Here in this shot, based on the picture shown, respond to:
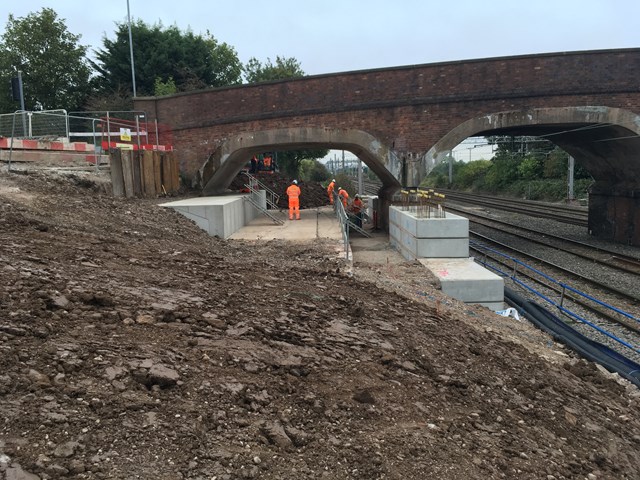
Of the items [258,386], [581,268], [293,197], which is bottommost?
[581,268]

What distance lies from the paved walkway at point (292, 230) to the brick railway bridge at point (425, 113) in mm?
2618

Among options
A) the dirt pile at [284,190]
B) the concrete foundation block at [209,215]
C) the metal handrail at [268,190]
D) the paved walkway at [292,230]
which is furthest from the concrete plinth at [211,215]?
the dirt pile at [284,190]

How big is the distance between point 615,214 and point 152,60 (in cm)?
2864

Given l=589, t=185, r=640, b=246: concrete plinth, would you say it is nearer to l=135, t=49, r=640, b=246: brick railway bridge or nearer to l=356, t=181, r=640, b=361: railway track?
l=135, t=49, r=640, b=246: brick railway bridge

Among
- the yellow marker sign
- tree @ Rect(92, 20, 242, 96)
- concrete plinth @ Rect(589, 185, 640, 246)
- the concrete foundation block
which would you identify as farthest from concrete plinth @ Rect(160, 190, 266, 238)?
tree @ Rect(92, 20, 242, 96)

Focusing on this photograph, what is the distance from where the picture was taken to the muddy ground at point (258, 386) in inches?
104

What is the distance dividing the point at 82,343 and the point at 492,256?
15.1 meters

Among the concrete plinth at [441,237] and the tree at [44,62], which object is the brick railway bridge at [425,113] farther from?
the tree at [44,62]

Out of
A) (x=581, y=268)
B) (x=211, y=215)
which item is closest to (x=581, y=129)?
(x=581, y=268)

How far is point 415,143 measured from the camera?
1619cm

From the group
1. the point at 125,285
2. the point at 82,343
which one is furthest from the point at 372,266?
the point at 82,343

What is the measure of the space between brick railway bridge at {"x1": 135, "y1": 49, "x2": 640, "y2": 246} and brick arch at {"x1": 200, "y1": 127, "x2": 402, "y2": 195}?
36 millimetres

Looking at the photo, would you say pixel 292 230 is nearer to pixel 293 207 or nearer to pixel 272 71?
pixel 293 207

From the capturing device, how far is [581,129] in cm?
1678
